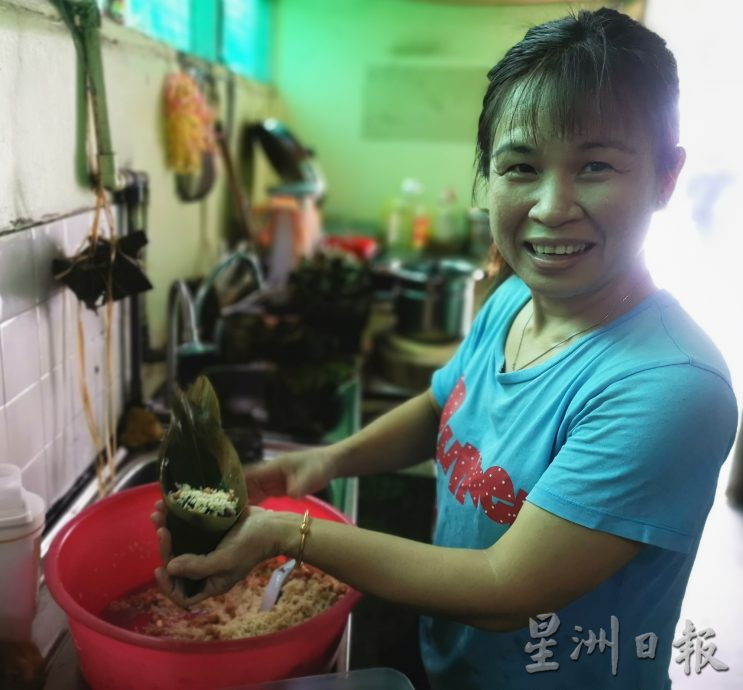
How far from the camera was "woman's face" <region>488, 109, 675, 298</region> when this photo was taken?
75cm

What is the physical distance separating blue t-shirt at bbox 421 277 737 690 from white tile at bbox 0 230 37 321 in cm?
72

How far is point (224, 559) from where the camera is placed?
0.75 metres

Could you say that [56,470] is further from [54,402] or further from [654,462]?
[654,462]

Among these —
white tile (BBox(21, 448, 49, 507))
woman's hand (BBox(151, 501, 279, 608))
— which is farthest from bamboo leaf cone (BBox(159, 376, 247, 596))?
white tile (BBox(21, 448, 49, 507))

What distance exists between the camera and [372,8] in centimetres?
402

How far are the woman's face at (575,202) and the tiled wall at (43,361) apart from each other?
763 millimetres

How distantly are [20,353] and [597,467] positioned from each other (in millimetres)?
899

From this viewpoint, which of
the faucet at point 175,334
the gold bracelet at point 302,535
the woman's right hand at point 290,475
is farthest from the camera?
the faucet at point 175,334

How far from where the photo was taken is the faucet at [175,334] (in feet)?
5.21

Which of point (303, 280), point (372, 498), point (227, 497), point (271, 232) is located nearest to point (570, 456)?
point (227, 497)

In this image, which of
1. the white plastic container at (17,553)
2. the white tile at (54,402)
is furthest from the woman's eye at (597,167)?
the white tile at (54,402)

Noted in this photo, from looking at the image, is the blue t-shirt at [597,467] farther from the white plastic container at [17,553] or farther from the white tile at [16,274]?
the white tile at [16,274]

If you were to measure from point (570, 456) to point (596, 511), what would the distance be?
7cm

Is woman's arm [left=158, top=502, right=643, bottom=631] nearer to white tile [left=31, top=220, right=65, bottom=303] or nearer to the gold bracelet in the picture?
the gold bracelet
